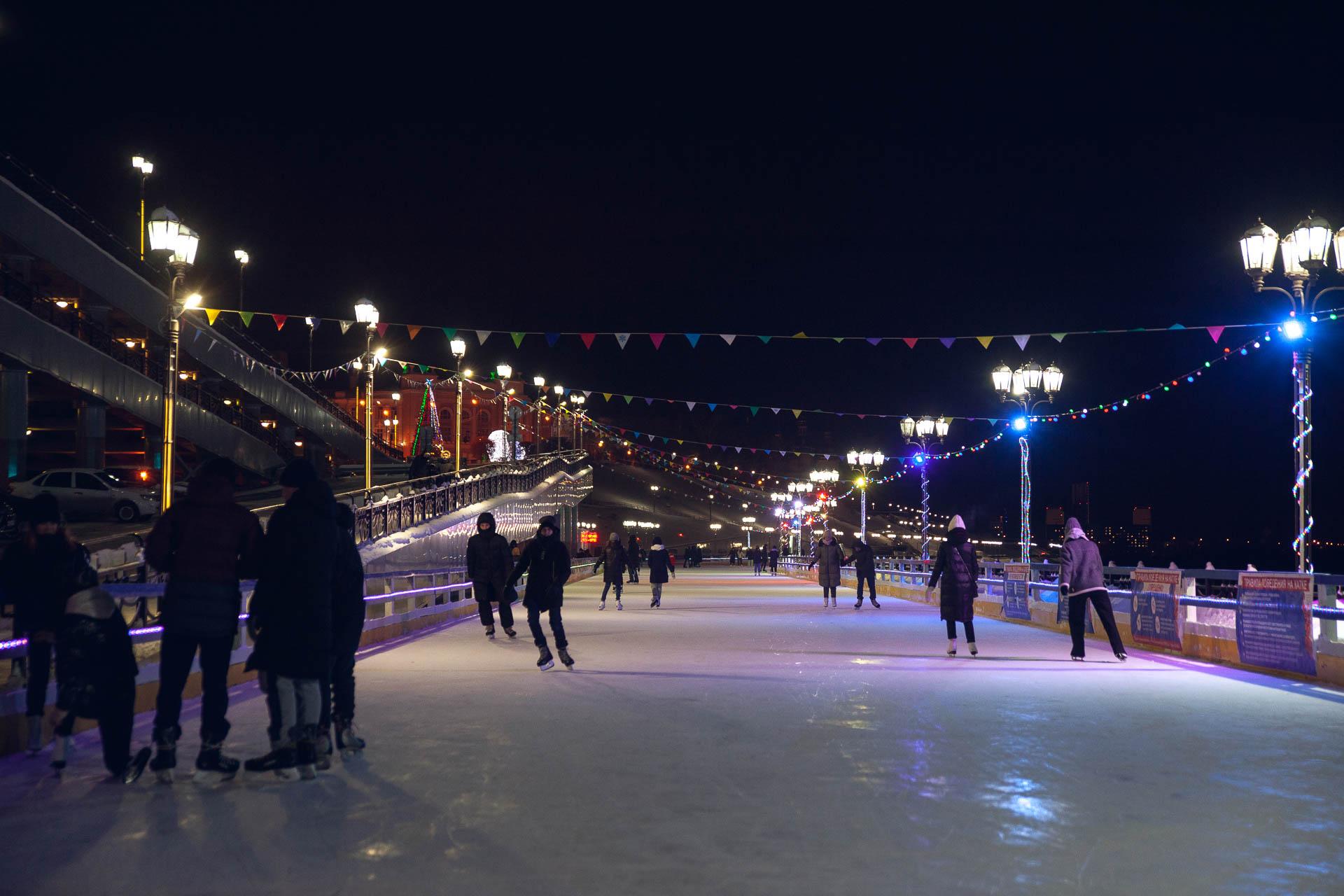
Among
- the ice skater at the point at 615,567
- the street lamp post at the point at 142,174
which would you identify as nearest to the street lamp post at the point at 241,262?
the street lamp post at the point at 142,174

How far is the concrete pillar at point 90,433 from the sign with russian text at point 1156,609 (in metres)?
31.9

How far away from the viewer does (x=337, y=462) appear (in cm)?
6569

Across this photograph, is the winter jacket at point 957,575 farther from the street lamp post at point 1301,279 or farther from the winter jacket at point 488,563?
the winter jacket at point 488,563

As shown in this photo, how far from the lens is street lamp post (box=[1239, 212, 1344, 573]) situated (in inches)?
623

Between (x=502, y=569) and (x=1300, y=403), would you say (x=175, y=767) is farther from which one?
Answer: (x=1300, y=403)

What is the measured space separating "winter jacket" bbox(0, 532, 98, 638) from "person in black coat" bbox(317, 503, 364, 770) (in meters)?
0.94

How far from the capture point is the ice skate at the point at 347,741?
816 centimetres

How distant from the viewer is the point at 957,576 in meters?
15.8

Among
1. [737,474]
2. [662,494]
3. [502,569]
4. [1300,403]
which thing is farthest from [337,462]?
[737,474]

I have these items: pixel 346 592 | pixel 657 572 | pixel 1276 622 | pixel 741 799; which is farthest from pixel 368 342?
pixel 741 799

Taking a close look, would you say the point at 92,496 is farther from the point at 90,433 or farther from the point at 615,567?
the point at 615,567

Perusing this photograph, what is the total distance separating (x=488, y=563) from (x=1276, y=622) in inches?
412

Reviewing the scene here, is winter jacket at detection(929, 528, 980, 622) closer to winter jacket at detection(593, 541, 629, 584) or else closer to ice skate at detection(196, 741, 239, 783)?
ice skate at detection(196, 741, 239, 783)

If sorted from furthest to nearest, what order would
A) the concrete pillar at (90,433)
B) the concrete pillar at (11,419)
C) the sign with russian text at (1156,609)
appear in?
the concrete pillar at (90,433) → the concrete pillar at (11,419) → the sign with russian text at (1156,609)
